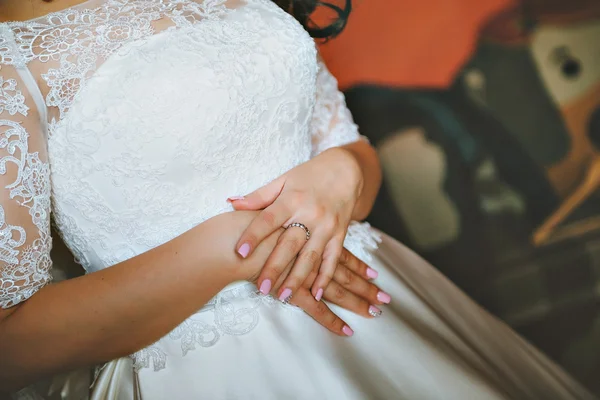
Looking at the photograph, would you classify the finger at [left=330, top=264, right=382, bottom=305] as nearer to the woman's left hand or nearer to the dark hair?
the woman's left hand

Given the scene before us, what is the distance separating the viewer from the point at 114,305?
562mm

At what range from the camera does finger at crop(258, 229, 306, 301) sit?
59 cm

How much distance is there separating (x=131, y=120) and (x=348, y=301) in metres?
0.39

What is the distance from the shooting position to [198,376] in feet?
1.95

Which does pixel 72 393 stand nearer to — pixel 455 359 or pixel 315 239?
pixel 315 239

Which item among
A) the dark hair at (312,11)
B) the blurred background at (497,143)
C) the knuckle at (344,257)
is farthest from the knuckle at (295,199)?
the blurred background at (497,143)

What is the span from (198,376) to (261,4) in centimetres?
56

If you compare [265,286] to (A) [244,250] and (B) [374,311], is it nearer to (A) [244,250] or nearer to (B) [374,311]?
(A) [244,250]

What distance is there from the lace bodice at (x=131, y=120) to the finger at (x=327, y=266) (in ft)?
0.49

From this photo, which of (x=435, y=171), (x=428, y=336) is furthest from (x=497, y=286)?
(x=428, y=336)

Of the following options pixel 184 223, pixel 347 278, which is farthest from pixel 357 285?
pixel 184 223

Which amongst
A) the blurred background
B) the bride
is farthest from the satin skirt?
the blurred background

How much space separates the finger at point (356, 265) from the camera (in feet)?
2.31

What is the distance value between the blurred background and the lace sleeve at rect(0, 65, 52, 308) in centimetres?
76
